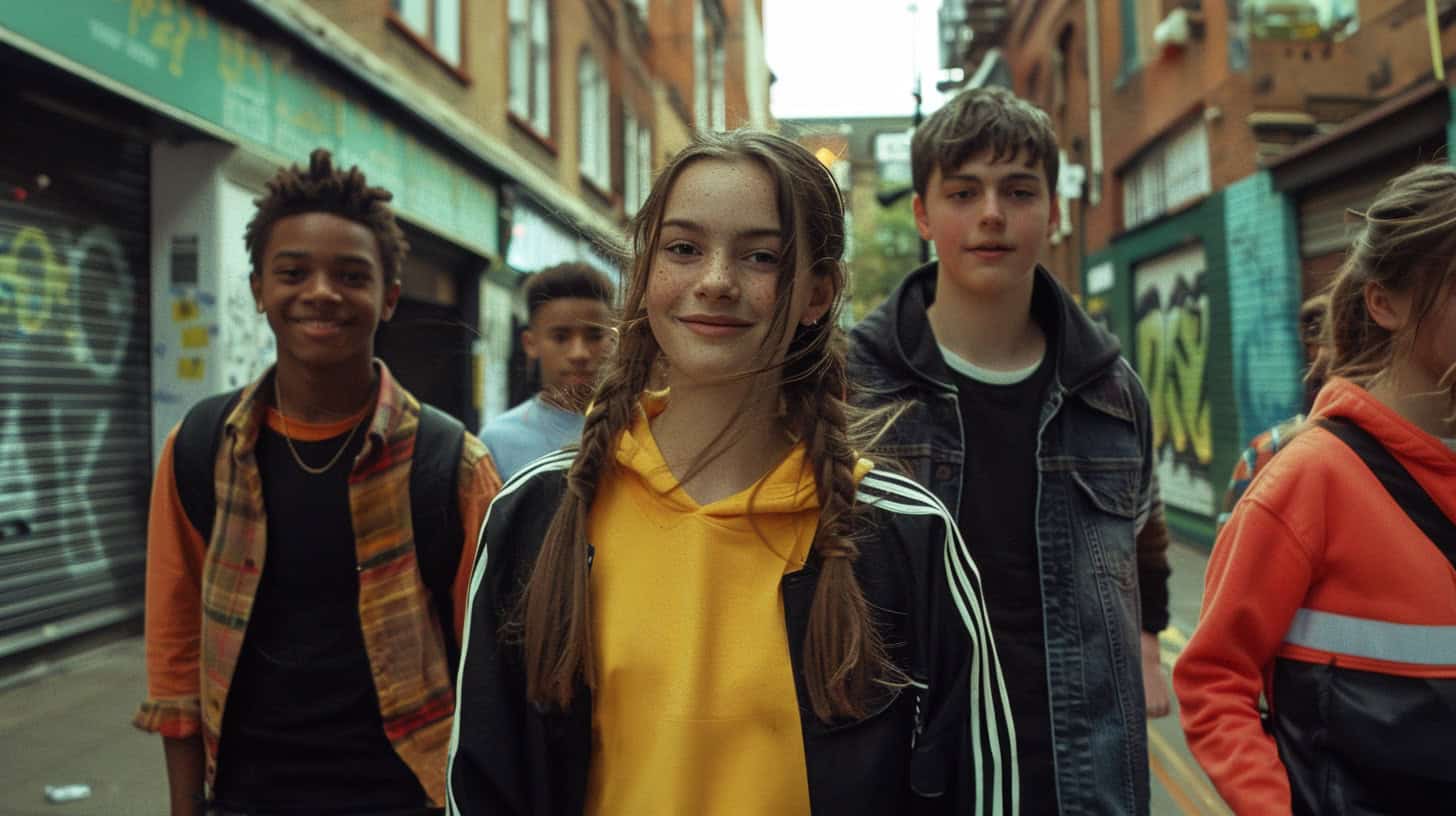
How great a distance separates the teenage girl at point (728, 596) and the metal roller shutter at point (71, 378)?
638cm

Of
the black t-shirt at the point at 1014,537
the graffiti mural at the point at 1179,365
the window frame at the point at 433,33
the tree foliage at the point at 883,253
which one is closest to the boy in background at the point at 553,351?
the black t-shirt at the point at 1014,537

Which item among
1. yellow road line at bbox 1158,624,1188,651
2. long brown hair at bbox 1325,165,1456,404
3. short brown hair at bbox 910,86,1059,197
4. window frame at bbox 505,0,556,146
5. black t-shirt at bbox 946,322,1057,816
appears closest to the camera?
long brown hair at bbox 1325,165,1456,404

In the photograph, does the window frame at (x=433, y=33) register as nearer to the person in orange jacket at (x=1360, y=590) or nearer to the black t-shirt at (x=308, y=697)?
the black t-shirt at (x=308, y=697)

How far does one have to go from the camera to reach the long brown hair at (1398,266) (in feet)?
6.92

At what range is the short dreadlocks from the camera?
2.82 m

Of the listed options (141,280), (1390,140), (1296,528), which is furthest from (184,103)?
(1390,140)

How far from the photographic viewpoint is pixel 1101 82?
19.7 meters

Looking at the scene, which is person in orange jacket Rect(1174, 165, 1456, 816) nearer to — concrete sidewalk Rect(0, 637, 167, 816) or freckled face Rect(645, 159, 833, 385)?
freckled face Rect(645, 159, 833, 385)

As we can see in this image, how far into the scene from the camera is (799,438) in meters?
1.78

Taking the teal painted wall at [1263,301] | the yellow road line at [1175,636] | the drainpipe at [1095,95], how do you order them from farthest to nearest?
the drainpipe at [1095,95]
the teal painted wall at [1263,301]
the yellow road line at [1175,636]

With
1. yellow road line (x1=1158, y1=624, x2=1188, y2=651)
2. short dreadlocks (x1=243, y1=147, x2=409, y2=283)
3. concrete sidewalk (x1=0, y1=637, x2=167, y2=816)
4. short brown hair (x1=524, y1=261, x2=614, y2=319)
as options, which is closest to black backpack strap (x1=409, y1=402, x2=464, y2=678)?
short dreadlocks (x1=243, y1=147, x2=409, y2=283)

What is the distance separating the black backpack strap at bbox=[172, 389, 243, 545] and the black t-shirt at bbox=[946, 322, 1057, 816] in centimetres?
165

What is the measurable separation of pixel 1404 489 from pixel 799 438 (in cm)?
110

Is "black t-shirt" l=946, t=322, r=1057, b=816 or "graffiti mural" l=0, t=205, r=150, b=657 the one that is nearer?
"black t-shirt" l=946, t=322, r=1057, b=816
